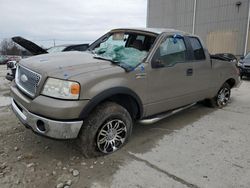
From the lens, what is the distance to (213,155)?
3281 mm

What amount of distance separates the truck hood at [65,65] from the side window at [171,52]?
936 millimetres

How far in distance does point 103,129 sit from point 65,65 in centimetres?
100

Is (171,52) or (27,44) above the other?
(27,44)

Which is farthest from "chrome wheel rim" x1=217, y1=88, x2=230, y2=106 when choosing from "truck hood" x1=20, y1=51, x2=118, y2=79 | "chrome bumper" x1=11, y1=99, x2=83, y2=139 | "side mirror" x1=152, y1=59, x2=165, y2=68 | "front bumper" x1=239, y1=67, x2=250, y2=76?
"front bumper" x1=239, y1=67, x2=250, y2=76

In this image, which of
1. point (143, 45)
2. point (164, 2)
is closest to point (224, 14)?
point (164, 2)

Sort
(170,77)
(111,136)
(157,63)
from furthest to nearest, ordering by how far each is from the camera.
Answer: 1. (170,77)
2. (157,63)
3. (111,136)

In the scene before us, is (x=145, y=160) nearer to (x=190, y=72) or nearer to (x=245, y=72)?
(x=190, y=72)

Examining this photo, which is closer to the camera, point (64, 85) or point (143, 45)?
point (64, 85)

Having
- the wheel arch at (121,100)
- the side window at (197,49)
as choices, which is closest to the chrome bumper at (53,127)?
the wheel arch at (121,100)

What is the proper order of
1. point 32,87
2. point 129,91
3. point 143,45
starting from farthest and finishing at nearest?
point 143,45
point 129,91
point 32,87

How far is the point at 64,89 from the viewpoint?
106 inches

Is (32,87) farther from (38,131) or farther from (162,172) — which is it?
(162,172)

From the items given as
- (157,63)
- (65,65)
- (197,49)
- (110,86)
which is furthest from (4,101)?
(197,49)

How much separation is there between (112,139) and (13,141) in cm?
163
